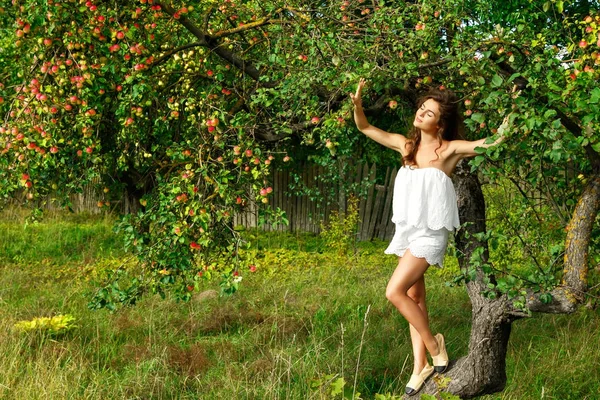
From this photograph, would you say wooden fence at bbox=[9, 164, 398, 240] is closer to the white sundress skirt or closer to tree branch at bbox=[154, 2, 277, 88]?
tree branch at bbox=[154, 2, 277, 88]

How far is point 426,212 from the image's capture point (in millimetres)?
3615

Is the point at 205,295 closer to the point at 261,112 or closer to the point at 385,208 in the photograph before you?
the point at 261,112

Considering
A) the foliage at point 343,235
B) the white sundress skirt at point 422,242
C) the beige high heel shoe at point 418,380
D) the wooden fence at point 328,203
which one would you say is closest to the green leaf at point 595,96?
the white sundress skirt at point 422,242

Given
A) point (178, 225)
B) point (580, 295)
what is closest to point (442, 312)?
point (580, 295)

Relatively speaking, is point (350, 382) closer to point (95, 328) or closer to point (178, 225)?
point (178, 225)

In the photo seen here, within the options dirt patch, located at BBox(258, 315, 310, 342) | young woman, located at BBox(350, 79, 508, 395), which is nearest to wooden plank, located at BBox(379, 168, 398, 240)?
dirt patch, located at BBox(258, 315, 310, 342)

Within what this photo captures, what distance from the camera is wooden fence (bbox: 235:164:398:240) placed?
12039mm

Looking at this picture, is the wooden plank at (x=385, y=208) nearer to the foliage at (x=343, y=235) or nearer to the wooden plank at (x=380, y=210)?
the wooden plank at (x=380, y=210)

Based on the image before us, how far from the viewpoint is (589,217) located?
3.67 m

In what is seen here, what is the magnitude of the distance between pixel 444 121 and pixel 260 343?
260 cm

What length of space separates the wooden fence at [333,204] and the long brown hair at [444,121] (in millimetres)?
7354

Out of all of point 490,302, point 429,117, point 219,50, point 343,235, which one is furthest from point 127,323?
point 343,235

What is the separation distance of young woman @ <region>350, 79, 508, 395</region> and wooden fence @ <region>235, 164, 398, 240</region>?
7390 millimetres

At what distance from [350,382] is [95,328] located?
7.73 feet
